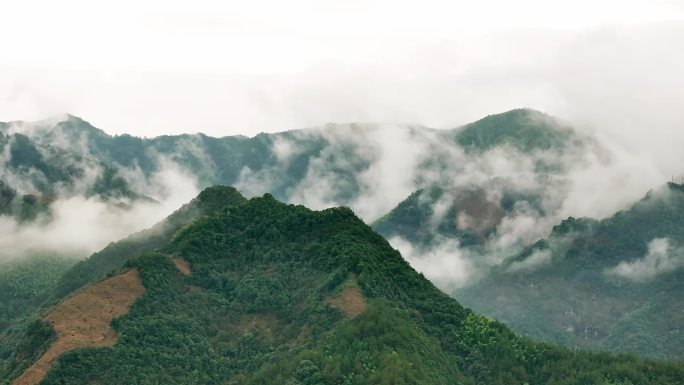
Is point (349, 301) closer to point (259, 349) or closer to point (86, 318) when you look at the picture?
point (259, 349)

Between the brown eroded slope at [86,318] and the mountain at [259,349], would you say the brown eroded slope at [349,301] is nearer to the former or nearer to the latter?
the mountain at [259,349]

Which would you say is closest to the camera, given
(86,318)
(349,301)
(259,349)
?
(86,318)

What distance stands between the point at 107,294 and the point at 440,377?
6731 cm

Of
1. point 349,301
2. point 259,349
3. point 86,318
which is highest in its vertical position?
point 349,301

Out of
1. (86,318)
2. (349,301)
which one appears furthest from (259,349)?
(86,318)

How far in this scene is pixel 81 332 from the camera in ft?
601

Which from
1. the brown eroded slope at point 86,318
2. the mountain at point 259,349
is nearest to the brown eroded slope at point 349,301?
the mountain at point 259,349

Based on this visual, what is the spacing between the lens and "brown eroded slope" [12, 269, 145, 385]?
575ft

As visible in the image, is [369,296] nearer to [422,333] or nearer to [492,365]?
[422,333]

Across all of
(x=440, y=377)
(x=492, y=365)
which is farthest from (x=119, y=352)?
(x=492, y=365)

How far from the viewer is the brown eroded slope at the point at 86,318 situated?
575 ft

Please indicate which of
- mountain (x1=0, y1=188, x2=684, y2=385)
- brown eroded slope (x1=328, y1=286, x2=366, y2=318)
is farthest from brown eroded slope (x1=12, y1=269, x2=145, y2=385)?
brown eroded slope (x1=328, y1=286, x2=366, y2=318)

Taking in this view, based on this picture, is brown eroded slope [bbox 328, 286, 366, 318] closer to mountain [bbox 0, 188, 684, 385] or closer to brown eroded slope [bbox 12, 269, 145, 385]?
mountain [bbox 0, 188, 684, 385]

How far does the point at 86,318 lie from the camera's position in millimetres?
186875
